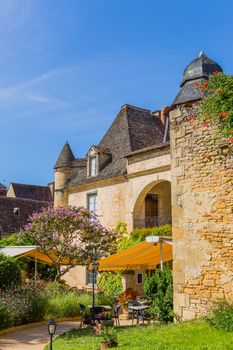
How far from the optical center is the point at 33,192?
49.6 metres

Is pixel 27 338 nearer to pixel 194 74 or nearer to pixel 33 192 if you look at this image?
pixel 194 74

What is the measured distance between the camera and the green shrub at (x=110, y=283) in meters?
21.0

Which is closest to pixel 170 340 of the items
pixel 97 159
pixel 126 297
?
pixel 126 297

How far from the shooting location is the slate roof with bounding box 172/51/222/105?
1850 centimetres

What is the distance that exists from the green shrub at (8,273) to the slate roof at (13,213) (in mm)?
14974

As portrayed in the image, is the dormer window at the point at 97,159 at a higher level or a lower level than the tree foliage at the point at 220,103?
higher

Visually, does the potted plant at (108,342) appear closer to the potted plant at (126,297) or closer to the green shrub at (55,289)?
the potted plant at (126,297)

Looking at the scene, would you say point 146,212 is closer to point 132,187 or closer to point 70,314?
point 132,187

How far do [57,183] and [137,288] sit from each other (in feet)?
29.5

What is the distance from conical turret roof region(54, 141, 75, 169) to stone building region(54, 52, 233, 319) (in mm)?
63

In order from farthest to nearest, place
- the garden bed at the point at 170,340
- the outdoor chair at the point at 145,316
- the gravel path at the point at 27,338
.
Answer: the outdoor chair at the point at 145,316
the gravel path at the point at 27,338
the garden bed at the point at 170,340

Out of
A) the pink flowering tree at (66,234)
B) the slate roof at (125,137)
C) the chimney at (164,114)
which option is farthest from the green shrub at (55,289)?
the chimney at (164,114)

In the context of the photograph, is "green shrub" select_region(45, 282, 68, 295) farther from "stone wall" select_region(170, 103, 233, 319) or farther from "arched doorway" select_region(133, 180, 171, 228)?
"stone wall" select_region(170, 103, 233, 319)

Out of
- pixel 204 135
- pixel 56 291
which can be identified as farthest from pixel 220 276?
pixel 56 291
